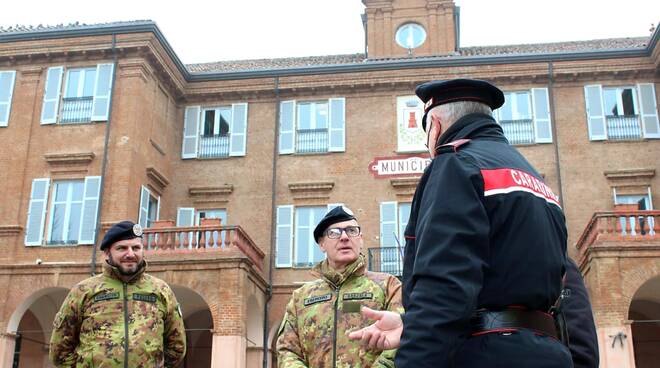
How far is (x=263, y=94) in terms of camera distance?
25.1 metres

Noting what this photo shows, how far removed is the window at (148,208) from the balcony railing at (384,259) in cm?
676

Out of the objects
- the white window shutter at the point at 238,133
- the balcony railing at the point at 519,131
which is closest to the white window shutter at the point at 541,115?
the balcony railing at the point at 519,131

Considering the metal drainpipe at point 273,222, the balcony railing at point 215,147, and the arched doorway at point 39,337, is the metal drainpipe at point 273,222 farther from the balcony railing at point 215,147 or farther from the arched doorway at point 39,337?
the arched doorway at point 39,337

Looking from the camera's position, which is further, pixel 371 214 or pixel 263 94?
pixel 263 94

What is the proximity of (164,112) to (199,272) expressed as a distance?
265 inches

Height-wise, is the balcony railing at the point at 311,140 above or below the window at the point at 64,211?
above

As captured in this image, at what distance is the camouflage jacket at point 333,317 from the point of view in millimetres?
5012

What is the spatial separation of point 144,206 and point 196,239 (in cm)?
291

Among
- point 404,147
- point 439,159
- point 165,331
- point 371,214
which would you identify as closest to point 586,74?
point 404,147

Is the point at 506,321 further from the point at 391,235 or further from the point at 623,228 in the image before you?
the point at 391,235

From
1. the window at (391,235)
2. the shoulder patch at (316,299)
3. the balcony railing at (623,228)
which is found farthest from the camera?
the window at (391,235)

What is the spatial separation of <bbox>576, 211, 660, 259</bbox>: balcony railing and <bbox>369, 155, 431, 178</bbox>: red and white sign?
5.92 metres

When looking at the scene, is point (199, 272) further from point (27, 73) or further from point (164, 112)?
point (27, 73)

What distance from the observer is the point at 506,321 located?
282 centimetres
